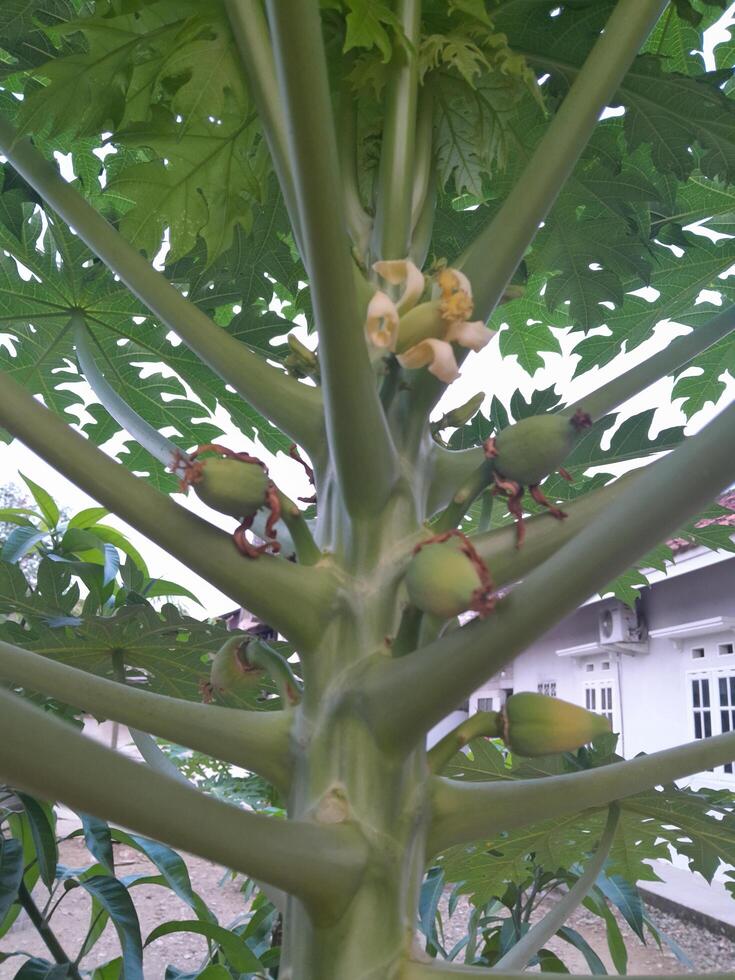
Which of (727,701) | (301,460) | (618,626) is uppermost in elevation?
(618,626)

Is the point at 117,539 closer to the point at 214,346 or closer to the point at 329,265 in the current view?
the point at 214,346

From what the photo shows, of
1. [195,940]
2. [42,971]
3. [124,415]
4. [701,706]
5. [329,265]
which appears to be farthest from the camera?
[701,706]

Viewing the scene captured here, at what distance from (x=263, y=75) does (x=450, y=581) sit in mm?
552

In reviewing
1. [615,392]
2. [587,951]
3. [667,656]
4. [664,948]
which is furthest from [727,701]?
[615,392]

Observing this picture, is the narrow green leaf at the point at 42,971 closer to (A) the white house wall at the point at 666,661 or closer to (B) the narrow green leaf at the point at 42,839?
(B) the narrow green leaf at the point at 42,839

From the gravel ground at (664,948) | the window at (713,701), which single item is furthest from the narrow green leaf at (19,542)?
the window at (713,701)

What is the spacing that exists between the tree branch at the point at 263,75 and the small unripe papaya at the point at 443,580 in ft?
1.22

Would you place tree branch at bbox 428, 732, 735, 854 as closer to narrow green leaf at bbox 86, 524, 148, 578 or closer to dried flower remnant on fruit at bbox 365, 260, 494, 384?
dried flower remnant on fruit at bbox 365, 260, 494, 384

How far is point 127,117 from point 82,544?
44.2 inches

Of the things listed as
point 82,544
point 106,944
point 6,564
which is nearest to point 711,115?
point 6,564

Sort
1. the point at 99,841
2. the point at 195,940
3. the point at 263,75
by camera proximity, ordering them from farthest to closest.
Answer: the point at 195,940, the point at 99,841, the point at 263,75

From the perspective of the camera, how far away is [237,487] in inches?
26.9

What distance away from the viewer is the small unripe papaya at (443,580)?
57cm

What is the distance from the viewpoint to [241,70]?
89 centimetres
